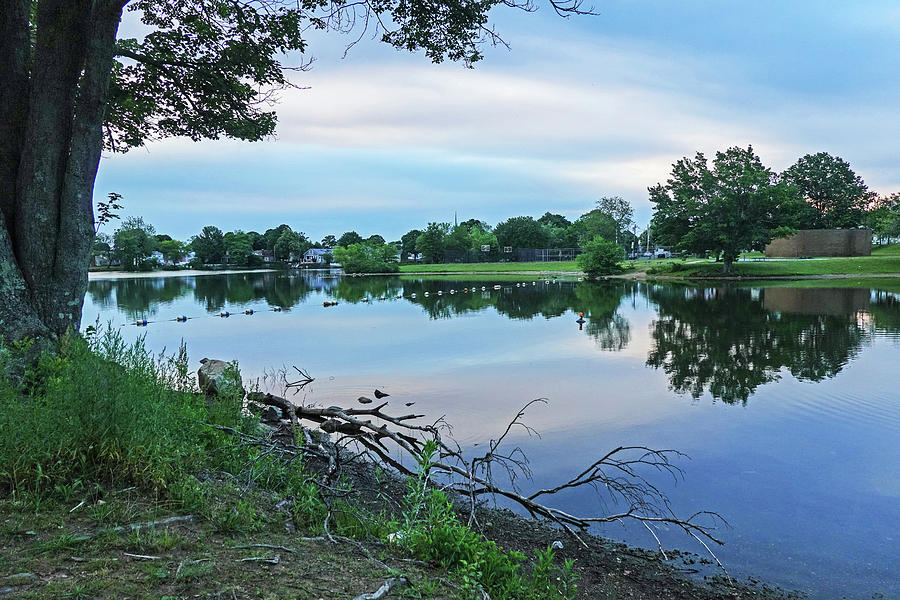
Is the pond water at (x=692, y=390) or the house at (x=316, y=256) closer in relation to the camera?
the pond water at (x=692, y=390)

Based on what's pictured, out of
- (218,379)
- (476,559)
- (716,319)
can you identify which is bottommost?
(716,319)

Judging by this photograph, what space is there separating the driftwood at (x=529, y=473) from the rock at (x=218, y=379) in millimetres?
772

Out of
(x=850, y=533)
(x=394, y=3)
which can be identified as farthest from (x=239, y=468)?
(x=394, y=3)

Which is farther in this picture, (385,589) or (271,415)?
(271,415)

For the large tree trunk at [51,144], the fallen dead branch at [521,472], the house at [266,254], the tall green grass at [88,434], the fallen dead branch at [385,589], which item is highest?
the house at [266,254]

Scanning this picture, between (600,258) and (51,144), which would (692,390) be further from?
→ (600,258)

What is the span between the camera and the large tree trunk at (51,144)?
6.28 m

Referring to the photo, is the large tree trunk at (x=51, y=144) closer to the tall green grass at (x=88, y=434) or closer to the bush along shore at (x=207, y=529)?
the bush along shore at (x=207, y=529)

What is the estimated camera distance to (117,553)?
127 inches

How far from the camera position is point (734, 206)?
47.8 meters

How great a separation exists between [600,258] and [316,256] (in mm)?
95601

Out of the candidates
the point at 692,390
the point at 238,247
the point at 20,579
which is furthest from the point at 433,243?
the point at 20,579

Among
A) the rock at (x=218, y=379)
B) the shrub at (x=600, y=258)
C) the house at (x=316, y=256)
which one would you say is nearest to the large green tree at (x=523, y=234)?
the house at (x=316, y=256)

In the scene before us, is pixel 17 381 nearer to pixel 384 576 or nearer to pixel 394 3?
pixel 384 576
